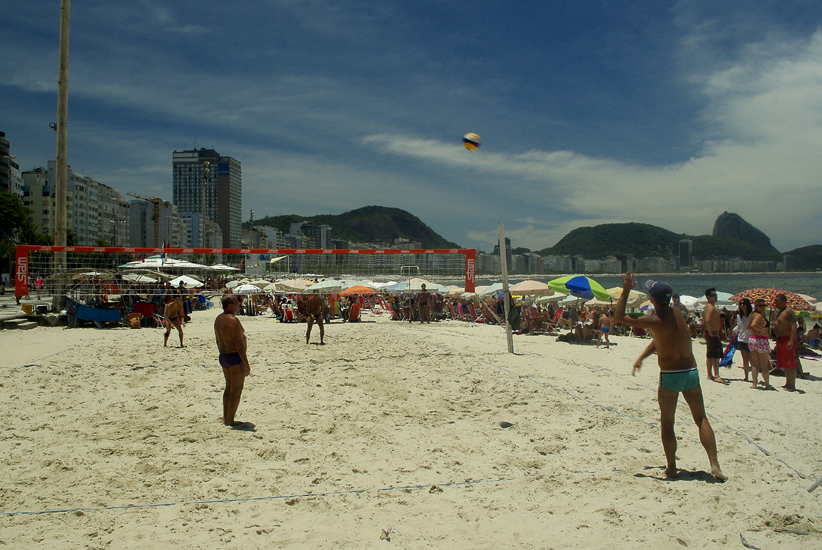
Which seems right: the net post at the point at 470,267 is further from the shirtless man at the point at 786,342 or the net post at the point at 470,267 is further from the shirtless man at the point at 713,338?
the shirtless man at the point at 786,342

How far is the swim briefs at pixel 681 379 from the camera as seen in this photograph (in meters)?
3.50

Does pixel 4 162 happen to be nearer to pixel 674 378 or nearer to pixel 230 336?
pixel 230 336

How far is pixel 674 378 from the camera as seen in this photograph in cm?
352

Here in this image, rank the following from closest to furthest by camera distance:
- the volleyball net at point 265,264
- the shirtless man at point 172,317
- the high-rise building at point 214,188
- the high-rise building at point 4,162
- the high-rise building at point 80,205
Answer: the shirtless man at point 172,317
the volleyball net at point 265,264
the high-rise building at point 4,162
the high-rise building at point 80,205
the high-rise building at point 214,188

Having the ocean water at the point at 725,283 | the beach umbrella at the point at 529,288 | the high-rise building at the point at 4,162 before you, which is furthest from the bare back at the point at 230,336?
the high-rise building at the point at 4,162

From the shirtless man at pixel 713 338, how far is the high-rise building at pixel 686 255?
166610 millimetres

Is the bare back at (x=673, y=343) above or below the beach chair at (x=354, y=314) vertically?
above

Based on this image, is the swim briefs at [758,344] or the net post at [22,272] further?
the net post at [22,272]

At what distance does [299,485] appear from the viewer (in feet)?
11.5

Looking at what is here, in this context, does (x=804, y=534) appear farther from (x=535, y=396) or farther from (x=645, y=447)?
(x=535, y=396)

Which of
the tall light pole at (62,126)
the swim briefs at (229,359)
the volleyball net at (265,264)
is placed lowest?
the swim briefs at (229,359)

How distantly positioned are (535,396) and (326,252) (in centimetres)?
847

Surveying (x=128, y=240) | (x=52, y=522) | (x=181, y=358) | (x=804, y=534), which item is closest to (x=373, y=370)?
(x=181, y=358)

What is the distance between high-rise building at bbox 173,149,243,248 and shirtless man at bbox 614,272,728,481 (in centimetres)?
11406
